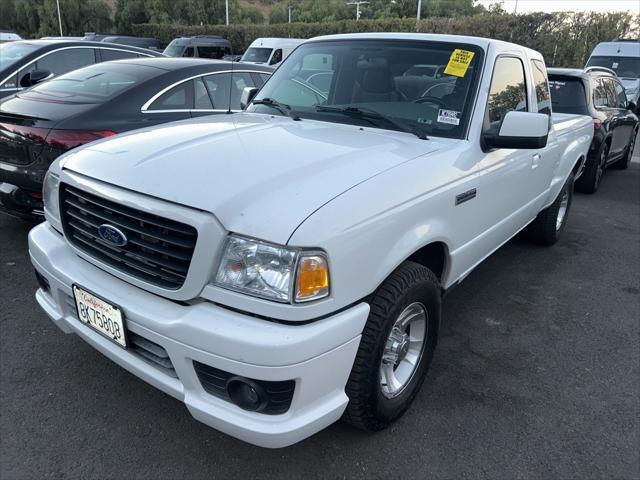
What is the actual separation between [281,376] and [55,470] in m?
1.22

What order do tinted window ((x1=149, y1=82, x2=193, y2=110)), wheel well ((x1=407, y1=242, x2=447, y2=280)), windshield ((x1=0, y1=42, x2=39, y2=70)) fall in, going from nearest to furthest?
wheel well ((x1=407, y1=242, x2=447, y2=280)) < tinted window ((x1=149, y1=82, x2=193, y2=110)) < windshield ((x1=0, y1=42, x2=39, y2=70))

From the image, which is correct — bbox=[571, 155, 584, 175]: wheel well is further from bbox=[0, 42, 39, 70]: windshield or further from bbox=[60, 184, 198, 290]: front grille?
bbox=[0, 42, 39, 70]: windshield

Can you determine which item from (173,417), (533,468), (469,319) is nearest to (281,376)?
(173,417)

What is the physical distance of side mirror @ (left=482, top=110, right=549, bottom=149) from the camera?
2785 mm

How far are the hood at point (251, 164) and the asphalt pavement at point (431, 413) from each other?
118cm

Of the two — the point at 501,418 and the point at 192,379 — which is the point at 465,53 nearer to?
the point at 501,418

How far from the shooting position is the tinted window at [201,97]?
Result: 5259mm

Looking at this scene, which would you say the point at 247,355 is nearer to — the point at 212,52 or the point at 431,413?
the point at 431,413

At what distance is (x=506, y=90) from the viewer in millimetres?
3371

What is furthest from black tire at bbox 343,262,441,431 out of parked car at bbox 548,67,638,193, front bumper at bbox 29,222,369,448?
parked car at bbox 548,67,638,193

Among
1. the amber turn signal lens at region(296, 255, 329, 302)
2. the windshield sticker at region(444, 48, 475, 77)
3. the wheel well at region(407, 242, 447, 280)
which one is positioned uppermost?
the windshield sticker at region(444, 48, 475, 77)

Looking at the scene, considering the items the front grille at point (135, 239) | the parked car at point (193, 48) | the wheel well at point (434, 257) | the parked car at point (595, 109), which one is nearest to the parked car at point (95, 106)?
the front grille at point (135, 239)

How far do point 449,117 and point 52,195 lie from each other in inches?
86.5

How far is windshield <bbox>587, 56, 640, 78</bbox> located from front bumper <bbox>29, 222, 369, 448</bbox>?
17.9 m
